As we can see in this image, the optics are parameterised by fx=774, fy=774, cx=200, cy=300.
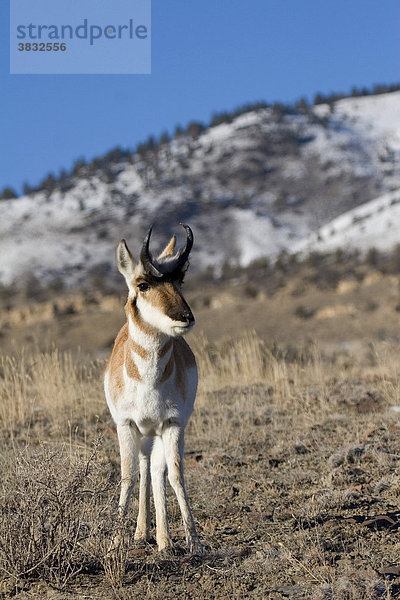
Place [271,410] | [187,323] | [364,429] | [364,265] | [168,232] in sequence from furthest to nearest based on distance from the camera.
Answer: [168,232]
[364,265]
[271,410]
[364,429]
[187,323]

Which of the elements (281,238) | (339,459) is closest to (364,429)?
(339,459)

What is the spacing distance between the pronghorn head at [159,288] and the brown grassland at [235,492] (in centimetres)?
100

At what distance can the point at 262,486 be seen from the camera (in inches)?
291

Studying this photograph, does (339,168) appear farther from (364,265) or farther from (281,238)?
(364,265)

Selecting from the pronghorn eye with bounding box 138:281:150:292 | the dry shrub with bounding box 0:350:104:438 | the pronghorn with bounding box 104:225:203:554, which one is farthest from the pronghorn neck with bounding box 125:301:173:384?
the dry shrub with bounding box 0:350:104:438

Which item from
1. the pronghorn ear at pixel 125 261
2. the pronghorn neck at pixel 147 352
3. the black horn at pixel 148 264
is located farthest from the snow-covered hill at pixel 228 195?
the black horn at pixel 148 264

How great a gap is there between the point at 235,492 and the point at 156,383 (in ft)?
6.89

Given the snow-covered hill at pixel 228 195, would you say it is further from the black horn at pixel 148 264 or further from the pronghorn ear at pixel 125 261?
the black horn at pixel 148 264

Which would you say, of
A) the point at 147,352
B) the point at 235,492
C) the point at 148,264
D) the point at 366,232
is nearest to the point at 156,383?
the point at 147,352

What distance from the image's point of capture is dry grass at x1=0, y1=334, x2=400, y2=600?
5125mm

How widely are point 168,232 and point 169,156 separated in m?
26.8

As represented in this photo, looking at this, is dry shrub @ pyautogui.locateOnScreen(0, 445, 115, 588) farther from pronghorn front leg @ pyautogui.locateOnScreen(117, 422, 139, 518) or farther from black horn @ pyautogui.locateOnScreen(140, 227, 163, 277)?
black horn @ pyautogui.locateOnScreen(140, 227, 163, 277)

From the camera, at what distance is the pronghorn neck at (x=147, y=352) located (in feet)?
18.9

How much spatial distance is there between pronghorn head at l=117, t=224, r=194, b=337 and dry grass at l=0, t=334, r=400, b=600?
3.32 ft
